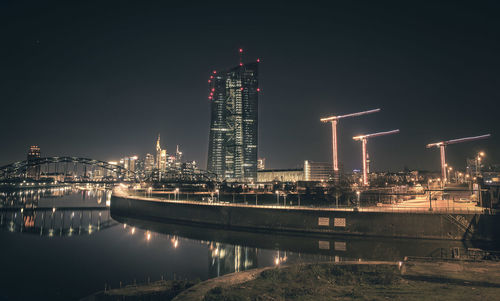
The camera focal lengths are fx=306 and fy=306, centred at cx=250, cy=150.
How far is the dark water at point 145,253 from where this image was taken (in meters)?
29.1

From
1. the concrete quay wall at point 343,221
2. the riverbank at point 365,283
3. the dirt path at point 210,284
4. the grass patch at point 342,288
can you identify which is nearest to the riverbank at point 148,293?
the dirt path at point 210,284

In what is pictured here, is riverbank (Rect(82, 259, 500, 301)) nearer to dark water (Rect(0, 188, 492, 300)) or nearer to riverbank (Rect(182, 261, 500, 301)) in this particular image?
riverbank (Rect(182, 261, 500, 301))

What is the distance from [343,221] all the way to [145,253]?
2893 centimetres

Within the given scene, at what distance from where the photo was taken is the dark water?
29.1 m

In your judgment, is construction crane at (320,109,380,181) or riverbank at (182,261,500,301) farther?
construction crane at (320,109,380,181)

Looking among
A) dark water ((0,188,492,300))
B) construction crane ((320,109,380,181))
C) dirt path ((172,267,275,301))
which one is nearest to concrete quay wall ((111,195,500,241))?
dark water ((0,188,492,300))

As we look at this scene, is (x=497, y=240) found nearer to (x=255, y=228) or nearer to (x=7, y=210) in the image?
(x=255, y=228)

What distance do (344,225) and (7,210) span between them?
97080 mm

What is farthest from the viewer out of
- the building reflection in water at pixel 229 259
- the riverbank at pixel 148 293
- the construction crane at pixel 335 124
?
the construction crane at pixel 335 124

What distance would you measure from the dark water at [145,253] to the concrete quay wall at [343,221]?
1.54 m

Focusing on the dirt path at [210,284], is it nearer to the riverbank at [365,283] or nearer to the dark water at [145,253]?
the riverbank at [365,283]

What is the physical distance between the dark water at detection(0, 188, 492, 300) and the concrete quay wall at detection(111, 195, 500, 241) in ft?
5.07

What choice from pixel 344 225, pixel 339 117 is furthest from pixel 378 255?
pixel 339 117

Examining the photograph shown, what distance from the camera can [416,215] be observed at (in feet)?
140
